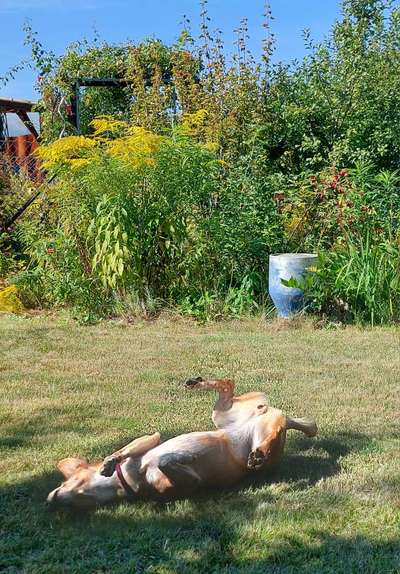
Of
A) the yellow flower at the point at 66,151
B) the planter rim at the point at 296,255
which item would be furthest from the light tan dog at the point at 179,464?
the yellow flower at the point at 66,151

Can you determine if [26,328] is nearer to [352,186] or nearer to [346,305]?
[346,305]

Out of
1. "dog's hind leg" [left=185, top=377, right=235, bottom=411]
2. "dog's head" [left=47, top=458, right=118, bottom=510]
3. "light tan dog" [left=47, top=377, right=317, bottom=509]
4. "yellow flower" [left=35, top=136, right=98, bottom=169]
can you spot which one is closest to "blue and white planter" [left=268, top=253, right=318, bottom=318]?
"yellow flower" [left=35, top=136, right=98, bottom=169]

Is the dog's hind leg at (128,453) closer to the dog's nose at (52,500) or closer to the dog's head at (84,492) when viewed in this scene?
the dog's head at (84,492)

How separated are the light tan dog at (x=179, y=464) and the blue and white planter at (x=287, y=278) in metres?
4.53

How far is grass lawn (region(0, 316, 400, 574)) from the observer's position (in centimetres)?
298

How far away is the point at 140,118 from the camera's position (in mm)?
11156

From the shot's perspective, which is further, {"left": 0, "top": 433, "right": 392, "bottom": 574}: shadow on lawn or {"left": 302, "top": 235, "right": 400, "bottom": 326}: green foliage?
{"left": 302, "top": 235, "right": 400, "bottom": 326}: green foliage

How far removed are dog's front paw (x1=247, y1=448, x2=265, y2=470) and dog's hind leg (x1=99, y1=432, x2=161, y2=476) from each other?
45cm

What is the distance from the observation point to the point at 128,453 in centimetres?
350

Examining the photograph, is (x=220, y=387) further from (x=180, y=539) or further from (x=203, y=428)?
(x=180, y=539)

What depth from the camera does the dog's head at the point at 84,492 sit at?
3348 millimetres

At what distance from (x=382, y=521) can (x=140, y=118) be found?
882 centimetres

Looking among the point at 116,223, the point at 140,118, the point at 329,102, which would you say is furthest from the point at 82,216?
the point at 329,102

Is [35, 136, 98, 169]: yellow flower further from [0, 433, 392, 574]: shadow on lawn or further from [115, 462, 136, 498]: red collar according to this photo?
[115, 462, 136, 498]: red collar
